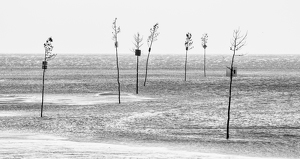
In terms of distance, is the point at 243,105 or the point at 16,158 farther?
the point at 243,105

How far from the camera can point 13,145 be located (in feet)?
64.6

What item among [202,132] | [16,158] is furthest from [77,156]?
[202,132]

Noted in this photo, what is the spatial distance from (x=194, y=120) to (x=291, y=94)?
1900 cm

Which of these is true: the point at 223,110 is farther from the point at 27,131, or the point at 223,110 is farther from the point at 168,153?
the point at 168,153

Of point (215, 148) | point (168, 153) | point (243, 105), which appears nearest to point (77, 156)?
point (168, 153)

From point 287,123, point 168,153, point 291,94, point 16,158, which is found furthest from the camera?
point 291,94

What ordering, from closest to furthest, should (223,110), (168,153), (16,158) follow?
1. (16,158)
2. (168,153)
3. (223,110)

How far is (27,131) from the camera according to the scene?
85.1 feet

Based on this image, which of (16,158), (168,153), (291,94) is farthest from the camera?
(291,94)

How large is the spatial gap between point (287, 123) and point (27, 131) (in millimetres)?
13579

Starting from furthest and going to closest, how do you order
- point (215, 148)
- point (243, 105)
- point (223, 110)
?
point (243, 105) < point (223, 110) < point (215, 148)

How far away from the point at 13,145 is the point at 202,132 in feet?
31.7

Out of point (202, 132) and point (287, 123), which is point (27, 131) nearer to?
point (202, 132)

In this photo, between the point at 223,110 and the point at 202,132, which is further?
the point at 223,110
